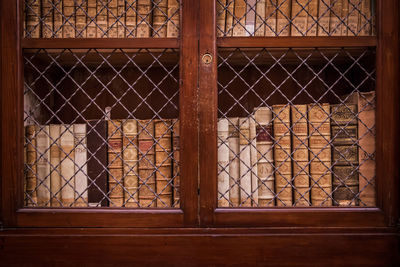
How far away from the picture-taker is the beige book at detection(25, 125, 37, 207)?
3.73 feet

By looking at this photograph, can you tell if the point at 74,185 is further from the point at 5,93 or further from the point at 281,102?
the point at 281,102

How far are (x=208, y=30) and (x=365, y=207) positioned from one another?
0.88 m

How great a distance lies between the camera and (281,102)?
4.73 ft

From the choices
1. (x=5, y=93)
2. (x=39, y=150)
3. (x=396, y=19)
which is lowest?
(x=39, y=150)

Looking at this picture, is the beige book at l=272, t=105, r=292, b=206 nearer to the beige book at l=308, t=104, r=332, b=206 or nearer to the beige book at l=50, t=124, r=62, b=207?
the beige book at l=308, t=104, r=332, b=206

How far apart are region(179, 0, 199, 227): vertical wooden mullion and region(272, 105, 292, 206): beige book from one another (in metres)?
0.33

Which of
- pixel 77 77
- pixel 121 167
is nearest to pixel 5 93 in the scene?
pixel 77 77

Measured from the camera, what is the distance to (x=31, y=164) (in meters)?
1.14

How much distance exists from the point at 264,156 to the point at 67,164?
0.78m

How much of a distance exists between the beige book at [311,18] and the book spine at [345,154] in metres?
0.31

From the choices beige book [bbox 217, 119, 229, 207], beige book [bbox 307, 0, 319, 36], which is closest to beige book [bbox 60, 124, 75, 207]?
→ beige book [bbox 217, 119, 229, 207]

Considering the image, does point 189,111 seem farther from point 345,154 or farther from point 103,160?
point 345,154

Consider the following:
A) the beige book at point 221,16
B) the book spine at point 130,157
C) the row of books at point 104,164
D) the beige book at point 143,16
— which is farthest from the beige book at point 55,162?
the beige book at point 221,16

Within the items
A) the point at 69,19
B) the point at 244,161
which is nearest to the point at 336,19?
the point at 244,161
